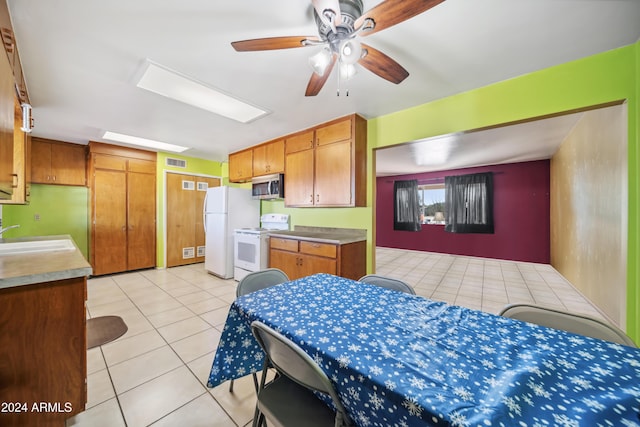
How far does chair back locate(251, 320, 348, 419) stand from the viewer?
765 mm

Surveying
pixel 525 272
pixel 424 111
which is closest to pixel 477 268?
pixel 525 272

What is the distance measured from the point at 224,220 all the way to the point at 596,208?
5393 millimetres

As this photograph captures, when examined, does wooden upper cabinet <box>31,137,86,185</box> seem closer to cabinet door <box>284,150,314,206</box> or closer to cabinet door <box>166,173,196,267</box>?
cabinet door <box>166,173,196,267</box>

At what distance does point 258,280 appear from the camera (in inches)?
66.4

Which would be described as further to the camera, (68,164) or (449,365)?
(68,164)

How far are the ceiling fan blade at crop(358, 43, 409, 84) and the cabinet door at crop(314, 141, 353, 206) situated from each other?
4.33ft

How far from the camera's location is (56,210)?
4230mm

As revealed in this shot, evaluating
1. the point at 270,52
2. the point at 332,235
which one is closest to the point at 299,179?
the point at 332,235

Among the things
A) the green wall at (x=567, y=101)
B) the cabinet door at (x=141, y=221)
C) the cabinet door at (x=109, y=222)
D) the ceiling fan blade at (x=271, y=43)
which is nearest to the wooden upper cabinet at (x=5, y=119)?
the ceiling fan blade at (x=271, y=43)

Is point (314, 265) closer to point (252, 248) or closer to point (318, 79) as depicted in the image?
point (252, 248)

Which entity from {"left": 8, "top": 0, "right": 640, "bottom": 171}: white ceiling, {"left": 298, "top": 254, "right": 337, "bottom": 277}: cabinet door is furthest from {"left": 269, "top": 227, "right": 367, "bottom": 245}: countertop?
{"left": 8, "top": 0, "right": 640, "bottom": 171}: white ceiling

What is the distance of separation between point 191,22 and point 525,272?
6.42m

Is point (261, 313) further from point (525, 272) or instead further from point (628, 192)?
point (525, 272)

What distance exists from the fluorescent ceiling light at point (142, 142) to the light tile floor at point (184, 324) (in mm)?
2374
